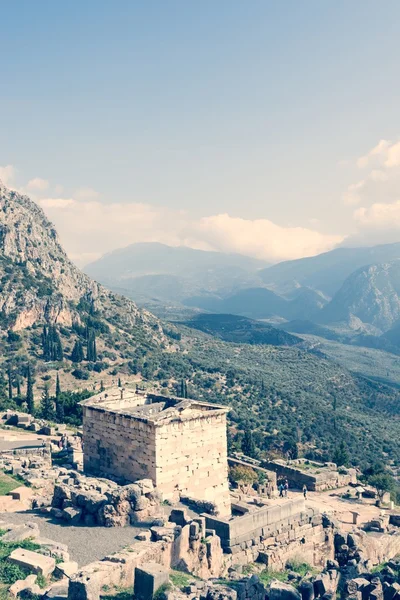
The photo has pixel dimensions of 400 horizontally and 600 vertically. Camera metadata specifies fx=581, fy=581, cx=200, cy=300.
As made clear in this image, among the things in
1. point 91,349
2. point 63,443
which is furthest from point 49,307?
point 63,443

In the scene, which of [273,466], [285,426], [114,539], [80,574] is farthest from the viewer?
[285,426]

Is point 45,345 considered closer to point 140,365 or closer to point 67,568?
point 140,365

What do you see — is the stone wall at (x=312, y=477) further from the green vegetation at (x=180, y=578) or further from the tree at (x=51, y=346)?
the tree at (x=51, y=346)

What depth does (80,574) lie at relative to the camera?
13578 millimetres

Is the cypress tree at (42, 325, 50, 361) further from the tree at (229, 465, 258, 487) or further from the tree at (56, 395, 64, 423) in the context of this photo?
the tree at (229, 465, 258, 487)

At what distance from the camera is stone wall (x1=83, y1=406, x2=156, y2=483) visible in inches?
879

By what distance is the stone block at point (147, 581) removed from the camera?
522 inches

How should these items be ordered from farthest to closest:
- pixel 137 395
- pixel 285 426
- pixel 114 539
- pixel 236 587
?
pixel 285 426, pixel 137 395, pixel 114 539, pixel 236 587

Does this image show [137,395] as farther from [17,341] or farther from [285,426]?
[17,341]

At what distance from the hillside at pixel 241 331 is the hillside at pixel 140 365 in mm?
35889

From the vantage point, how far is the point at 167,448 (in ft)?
73.4

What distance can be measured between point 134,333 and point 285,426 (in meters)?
35.4

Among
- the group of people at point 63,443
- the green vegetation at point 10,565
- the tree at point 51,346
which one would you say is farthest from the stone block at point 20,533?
the tree at point 51,346

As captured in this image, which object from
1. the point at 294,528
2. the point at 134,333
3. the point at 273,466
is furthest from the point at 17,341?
the point at 294,528
